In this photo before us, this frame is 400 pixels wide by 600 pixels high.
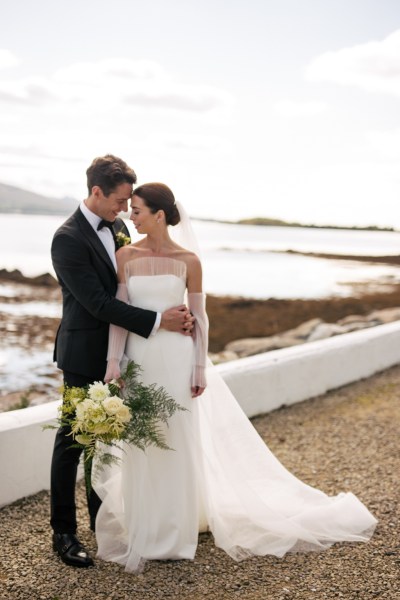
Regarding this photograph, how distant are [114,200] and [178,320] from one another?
0.73 m

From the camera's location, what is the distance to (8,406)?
7.50 meters

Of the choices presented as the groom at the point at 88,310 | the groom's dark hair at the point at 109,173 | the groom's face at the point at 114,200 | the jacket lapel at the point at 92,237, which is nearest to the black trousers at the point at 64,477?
the groom at the point at 88,310

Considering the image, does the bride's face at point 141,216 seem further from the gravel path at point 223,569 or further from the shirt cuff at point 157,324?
the gravel path at point 223,569

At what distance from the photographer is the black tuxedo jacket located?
3.90m

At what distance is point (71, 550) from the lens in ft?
13.3

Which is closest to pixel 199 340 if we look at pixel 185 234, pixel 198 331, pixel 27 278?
pixel 198 331

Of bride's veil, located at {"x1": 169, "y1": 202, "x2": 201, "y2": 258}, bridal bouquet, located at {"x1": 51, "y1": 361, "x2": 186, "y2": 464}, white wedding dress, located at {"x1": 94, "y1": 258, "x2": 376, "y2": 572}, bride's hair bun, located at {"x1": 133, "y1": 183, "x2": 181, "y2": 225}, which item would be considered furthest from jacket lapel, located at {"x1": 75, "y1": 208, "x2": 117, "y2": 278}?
bridal bouquet, located at {"x1": 51, "y1": 361, "x2": 186, "y2": 464}

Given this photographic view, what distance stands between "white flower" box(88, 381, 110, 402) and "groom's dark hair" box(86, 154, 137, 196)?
1.02 meters

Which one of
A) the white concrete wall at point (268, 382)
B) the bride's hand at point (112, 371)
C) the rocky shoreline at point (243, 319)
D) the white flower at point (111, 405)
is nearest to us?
the white flower at point (111, 405)

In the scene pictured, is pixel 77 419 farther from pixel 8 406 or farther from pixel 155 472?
pixel 8 406

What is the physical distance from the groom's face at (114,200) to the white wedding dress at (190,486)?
1.01 ft

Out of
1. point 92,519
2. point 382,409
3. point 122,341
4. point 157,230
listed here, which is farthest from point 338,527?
point 382,409

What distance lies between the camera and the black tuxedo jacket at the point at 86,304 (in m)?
3.90

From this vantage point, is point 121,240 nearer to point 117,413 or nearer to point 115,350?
point 115,350
